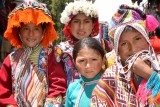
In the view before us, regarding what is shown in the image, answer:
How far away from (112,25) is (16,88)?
4.19ft

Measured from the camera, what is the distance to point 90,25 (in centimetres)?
359

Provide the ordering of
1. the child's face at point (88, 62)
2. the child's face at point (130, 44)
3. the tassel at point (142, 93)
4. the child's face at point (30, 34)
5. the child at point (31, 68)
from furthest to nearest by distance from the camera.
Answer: the child's face at point (30, 34)
the child at point (31, 68)
the child's face at point (88, 62)
the child's face at point (130, 44)
the tassel at point (142, 93)

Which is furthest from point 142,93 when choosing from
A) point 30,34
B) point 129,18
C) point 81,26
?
point 81,26

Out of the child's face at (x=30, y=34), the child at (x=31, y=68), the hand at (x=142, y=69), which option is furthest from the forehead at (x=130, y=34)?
the child's face at (x=30, y=34)

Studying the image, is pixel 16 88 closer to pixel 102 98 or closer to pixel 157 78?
pixel 102 98

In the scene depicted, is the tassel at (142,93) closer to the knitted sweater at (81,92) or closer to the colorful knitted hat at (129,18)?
the colorful knitted hat at (129,18)

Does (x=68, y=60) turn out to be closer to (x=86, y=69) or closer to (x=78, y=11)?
(x=78, y=11)

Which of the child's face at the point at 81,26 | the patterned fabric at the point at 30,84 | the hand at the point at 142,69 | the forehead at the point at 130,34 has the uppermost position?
the forehead at the point at 130,34

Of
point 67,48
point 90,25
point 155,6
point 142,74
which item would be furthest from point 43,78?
point 155,6

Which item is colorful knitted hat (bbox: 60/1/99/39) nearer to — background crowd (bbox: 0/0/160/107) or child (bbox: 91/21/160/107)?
background crowd (bbox: 0/0/160/107)

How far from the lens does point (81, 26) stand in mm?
3492

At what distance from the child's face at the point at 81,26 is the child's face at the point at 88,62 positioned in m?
0.95

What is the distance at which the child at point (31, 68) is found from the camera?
3.06m

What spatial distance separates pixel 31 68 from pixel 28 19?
1.48ft
